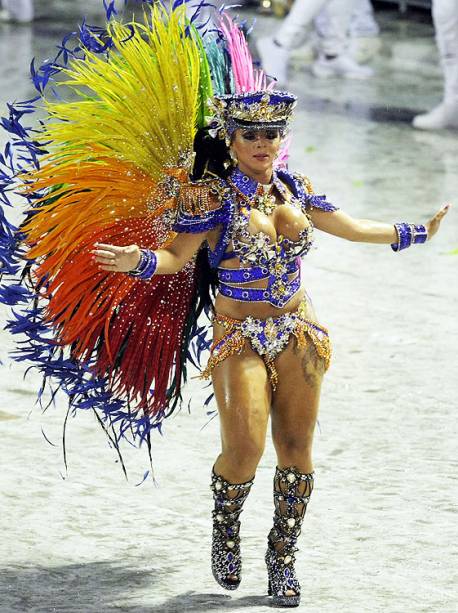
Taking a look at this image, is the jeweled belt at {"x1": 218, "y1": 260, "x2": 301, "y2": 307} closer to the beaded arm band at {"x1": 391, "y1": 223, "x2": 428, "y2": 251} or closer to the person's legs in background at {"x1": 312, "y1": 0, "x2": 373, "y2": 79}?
the beaded arm band at {"x1": 391, "y1": 223, "x2": 428, "y2": 251}

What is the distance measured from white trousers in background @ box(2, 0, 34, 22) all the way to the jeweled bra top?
983cm

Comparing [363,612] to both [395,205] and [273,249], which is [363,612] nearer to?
[273,249]

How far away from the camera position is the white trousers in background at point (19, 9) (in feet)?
42.5

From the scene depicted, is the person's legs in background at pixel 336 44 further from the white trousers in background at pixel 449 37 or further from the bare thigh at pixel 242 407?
the bare thigh at pixel 242 407

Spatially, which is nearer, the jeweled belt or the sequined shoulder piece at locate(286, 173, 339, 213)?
the jeweled belt

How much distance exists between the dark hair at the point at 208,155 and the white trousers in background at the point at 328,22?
6537mm

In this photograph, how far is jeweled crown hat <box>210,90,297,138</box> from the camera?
3.56 meters

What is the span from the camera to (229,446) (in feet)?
11.7

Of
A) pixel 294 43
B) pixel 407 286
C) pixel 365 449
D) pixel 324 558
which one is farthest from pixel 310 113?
pixel 324 558

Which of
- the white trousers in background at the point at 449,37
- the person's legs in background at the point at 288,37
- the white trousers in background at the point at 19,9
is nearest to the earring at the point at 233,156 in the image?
the white trousers in background at the point at 449,37

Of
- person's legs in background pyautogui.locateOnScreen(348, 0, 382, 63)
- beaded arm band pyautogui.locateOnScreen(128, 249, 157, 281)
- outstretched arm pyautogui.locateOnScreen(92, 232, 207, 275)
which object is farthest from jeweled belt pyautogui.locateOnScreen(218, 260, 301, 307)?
person's legs in background pyautogui.locateOnScreen(348, 0, 382, 63)

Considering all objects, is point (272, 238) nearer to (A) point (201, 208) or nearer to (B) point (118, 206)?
(A) point (201, 208)

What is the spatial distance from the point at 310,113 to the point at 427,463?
583cm

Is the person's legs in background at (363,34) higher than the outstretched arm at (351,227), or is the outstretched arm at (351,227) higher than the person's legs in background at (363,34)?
the outstretched arm at (351,227)
